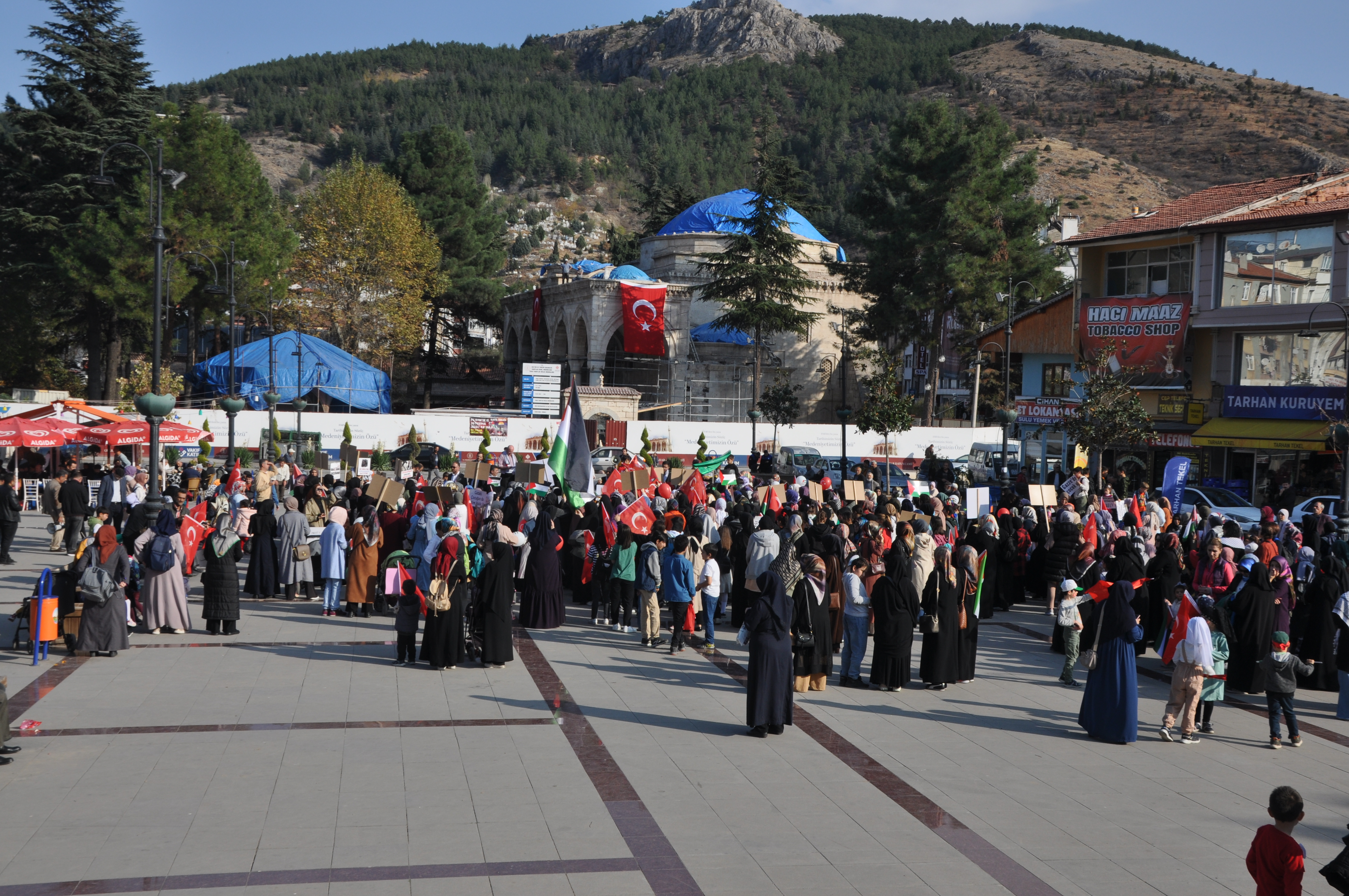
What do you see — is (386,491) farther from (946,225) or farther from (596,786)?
(946,225)

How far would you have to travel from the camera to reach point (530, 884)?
5789mm

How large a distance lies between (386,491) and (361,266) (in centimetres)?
3806

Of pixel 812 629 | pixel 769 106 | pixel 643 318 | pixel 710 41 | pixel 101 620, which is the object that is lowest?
pixel 101 620

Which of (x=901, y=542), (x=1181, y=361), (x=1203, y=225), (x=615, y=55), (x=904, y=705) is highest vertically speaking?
(x=615, y=55)

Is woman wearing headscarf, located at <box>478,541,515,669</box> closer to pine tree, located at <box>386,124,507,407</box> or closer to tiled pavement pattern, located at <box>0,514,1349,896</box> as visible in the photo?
tiled pavement pattern, located at <box>0,514,1349,896</box>

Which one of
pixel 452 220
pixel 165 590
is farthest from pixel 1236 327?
pixel 452 220

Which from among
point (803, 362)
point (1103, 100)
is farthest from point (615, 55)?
point (803, 362)

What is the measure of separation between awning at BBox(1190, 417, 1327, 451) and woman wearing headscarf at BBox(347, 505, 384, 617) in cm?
2089

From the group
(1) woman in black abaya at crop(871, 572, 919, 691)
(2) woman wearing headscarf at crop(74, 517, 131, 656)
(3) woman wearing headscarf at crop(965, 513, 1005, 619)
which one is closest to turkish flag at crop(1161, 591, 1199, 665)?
(1) woman in black abaya at crop(871, 572, 919, 691)

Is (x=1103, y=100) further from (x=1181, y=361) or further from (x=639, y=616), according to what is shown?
(x=639, y=616)

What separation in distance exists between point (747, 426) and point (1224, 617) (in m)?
31.6

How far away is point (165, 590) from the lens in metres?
12.1

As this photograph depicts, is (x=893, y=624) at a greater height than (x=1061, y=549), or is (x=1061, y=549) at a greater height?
(x=1061, y=549)

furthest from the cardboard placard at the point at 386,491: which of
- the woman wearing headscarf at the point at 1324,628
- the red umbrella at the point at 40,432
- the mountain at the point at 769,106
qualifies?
the mountain at the point at 769,106
